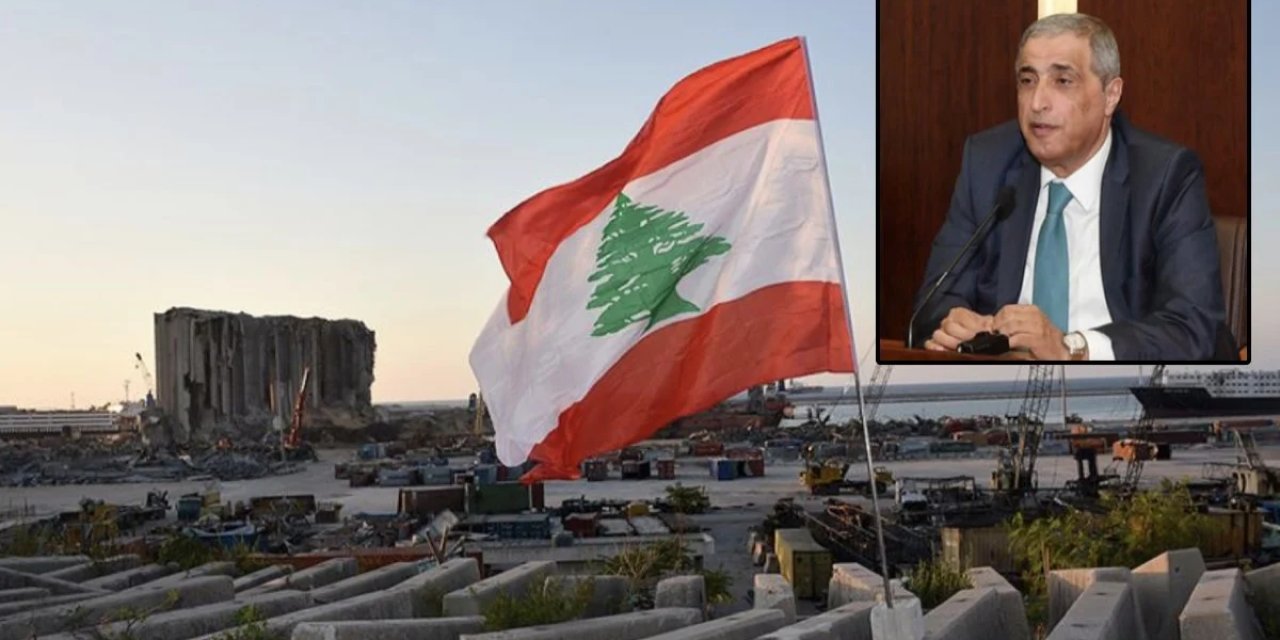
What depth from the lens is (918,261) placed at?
1471 centimetres

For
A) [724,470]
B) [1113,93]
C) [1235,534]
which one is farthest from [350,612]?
[724,470]

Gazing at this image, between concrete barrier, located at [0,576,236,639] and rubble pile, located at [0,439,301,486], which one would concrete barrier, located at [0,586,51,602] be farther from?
rubble pile, located at [0,439,301,486]

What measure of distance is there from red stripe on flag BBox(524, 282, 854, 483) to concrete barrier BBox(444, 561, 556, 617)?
12.5 ft

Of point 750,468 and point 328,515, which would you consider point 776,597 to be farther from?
point 750,468

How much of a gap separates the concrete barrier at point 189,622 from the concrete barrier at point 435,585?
3.22 feet

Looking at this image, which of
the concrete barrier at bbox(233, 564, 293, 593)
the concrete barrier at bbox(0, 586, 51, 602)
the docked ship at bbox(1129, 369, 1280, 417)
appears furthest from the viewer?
the docked ship at bbox(1129, 369, 1280, 417)

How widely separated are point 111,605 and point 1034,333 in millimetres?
9613

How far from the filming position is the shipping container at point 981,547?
60.2 ft

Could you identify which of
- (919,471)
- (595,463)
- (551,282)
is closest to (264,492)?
(595,463)

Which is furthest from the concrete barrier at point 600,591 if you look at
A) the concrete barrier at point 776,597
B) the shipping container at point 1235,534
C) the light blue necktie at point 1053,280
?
the shipping container at point 1235,534

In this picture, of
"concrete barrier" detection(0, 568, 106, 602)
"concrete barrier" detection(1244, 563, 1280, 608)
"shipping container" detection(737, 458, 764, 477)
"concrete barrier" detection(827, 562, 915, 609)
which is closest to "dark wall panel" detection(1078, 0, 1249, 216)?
"concrete barrier" detection(1244, 563, 1280, 608)

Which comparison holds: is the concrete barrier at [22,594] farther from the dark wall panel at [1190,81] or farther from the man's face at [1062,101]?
the dark wall panel at [1190,81]

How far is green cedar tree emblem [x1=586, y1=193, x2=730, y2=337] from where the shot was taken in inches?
278

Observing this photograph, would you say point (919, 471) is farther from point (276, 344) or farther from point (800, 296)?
point (276, 344)
